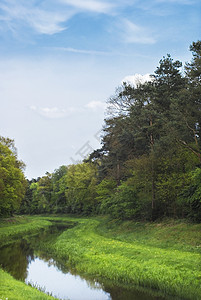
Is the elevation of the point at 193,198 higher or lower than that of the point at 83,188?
lower

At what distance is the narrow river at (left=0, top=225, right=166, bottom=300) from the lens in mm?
13328

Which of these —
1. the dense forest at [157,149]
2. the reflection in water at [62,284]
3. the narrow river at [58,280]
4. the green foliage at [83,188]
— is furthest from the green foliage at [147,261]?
the green foliage at [83,188]

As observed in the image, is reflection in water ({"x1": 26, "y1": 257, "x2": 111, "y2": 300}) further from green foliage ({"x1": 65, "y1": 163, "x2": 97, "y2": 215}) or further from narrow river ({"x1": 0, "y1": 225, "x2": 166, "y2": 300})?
green foliage ({"x1": 65, "y1": 163, "x2": 97, "y2": 215})

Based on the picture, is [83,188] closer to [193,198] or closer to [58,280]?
[193,198]

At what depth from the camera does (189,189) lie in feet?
80.7

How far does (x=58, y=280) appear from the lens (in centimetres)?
1636

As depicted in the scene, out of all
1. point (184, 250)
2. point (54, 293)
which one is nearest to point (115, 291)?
point (54, 293)

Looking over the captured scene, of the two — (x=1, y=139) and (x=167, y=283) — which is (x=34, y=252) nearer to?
(x=167, y=283)

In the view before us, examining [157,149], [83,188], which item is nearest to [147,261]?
[157,149]

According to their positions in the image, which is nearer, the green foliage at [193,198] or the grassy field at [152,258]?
the grassy field at [152,258]

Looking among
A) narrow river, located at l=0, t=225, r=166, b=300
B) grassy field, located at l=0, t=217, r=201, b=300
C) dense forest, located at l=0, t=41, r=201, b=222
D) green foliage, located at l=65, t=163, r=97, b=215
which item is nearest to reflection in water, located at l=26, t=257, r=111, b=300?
narrow river, located at l=0, t=225, r=166, b=300

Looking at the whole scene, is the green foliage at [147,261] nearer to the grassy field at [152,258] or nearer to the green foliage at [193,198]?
the grassy field at [152,258]

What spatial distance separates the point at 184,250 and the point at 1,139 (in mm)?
40242

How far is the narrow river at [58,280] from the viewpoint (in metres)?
13.3
